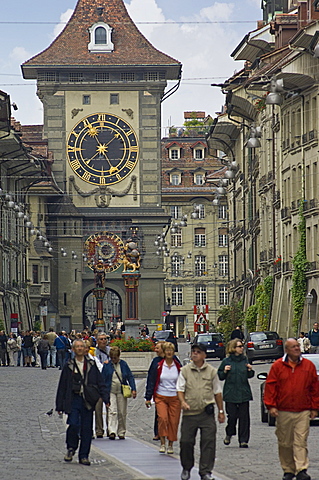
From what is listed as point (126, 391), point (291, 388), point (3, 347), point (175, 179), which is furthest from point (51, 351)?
point (175, 179)

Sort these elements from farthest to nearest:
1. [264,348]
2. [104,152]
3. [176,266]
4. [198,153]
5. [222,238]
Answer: [198,153] → [176,266] → [222,238] → [104,152] → [264,348]

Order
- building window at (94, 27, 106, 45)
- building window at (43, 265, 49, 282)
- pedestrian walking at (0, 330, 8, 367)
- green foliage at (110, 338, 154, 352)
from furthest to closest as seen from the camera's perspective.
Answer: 1. building window at (94, 27, 106, 45)
2. building window at (43, 265, 49, 282)
3. pedestrian walking at (0, 330, 8, 367)
4. green foliage at (110, 338, 154, 352)

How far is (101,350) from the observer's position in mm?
23312

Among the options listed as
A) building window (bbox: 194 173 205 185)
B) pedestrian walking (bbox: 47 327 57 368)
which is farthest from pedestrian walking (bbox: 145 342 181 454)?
building window (bbox: 194 173 205 185)

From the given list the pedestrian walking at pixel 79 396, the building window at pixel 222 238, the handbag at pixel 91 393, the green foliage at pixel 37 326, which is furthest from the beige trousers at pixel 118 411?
the building window at pixel 222 238

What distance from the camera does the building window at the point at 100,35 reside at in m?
105

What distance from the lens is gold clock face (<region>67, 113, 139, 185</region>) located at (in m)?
102

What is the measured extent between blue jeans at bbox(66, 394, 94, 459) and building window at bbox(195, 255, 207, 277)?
110m

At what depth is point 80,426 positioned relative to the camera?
17.4m

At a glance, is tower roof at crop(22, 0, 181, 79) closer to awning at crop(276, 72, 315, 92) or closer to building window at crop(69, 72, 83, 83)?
building window at crop(69, 72, 83, 83)

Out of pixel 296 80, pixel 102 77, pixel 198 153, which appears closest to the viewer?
pixel 296 80

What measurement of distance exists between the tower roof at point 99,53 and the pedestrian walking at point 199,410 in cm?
8699

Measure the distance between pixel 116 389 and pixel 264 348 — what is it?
2986cm

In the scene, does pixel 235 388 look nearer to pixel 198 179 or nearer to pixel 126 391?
pixel 126 391
